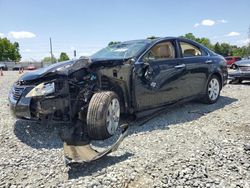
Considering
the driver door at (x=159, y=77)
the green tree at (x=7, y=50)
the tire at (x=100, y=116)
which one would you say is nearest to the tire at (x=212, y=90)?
the driver door at (x=159, y=77)

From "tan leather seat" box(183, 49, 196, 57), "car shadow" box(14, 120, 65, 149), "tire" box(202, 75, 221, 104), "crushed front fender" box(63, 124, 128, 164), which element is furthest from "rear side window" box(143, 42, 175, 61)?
"car shadow" box(14, 120, 65, 149)

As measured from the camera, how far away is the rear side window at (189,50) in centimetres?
574

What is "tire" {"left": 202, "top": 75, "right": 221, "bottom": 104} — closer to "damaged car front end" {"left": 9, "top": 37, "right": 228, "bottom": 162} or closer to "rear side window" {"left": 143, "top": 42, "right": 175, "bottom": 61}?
"damaged car front end" {"left": 9, "top": 37, "right": 228, "bottom": 162}

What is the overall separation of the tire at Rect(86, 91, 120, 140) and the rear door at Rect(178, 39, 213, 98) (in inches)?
84.3

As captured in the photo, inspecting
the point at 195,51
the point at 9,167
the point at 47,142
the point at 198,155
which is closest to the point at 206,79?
the point at 195,51

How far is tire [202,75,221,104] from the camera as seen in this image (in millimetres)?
6359

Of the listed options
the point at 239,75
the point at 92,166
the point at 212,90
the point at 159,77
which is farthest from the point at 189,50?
the point at 239,75

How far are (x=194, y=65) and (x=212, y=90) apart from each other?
39.7 inches

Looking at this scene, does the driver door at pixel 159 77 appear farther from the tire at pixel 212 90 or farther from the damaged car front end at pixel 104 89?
the tire at pixel 212 90

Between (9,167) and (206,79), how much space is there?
451 centimetres

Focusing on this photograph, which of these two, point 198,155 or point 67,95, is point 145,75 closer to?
point 67,95

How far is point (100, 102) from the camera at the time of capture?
391 centimetres

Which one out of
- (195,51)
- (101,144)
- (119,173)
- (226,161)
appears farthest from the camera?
(195,51)

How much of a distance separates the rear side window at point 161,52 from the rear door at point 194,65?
27 cm
